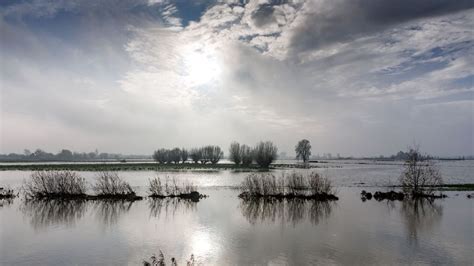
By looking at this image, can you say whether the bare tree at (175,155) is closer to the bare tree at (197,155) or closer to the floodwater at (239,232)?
the bare tree at (197,155)

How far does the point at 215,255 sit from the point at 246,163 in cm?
8899

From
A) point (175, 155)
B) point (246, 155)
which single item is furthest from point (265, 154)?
point (175, 155)

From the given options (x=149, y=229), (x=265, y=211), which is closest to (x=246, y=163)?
(x=265, y=211)

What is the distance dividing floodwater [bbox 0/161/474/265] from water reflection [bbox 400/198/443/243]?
0.18 feet

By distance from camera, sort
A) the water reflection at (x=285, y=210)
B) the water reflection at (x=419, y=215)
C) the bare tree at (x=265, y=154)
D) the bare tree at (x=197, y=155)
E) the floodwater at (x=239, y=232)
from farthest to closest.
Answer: the bare tree at (x=197, y=155)
the bare tree at (x=265, y=154)
the water reflection at (x=285, y=210)
the water reflection at (x=419, y=215)
the floodwater at (x=239, y=232)

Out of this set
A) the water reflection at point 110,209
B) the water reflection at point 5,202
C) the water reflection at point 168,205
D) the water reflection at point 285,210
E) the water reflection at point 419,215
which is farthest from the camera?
the water reflection at point 5,202

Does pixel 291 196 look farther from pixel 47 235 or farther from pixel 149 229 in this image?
pixel 47 235

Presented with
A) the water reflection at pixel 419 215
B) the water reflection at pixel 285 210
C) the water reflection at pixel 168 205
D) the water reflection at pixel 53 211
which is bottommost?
the water reflection at pixel 53 211

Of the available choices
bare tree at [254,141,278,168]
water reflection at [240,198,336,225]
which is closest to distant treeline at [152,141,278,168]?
bare tree at [254,141,278,168]

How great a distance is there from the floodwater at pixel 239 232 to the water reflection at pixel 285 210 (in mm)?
68

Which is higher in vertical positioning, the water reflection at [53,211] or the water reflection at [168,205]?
the water reflection at [168,205]

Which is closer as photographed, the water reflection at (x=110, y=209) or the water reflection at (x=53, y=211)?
the water reflection at (x=53, y=211)

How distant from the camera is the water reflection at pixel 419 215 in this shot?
18.8 meters

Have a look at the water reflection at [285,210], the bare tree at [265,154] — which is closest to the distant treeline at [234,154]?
the bare tree at [265,154]
